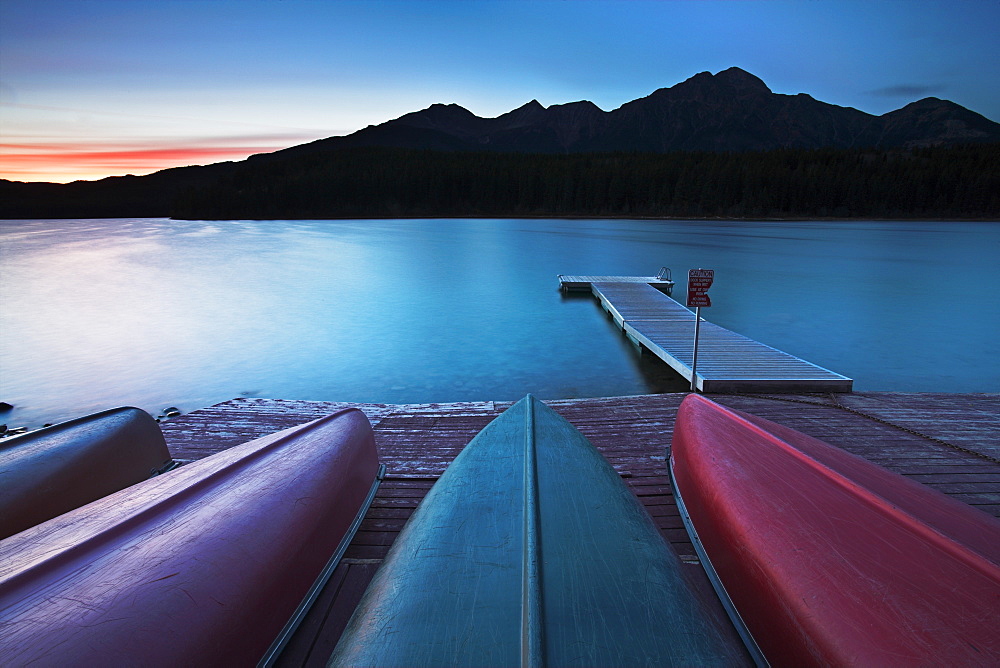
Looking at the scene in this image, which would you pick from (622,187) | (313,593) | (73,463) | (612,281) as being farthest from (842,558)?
(622,187)

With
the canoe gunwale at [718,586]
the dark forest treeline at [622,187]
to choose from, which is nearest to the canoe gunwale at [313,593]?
the canoe gunwale at [718,586]

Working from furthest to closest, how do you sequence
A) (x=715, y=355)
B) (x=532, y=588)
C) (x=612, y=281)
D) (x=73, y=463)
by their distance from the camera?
(x=612, y=281) → (x=715, y=355) → (x=73, y=463) → (x=532, y=588)

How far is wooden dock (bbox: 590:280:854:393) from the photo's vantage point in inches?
243

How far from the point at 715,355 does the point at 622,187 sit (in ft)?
235

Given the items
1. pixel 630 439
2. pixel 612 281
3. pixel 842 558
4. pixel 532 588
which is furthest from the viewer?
pixel 612 281

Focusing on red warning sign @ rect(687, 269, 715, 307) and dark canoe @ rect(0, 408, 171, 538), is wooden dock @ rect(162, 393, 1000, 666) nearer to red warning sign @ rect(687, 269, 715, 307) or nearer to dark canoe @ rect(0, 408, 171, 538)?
dark canoe @ rect(0, 408, 171, 538)

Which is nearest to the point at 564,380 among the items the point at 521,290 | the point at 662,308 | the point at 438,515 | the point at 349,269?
the point at 662,308

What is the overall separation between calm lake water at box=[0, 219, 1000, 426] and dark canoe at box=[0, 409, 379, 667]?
6.28 m

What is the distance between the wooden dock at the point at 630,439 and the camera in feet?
8.62

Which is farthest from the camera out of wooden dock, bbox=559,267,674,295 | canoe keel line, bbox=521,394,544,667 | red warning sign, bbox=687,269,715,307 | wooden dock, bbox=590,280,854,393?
wooden dock, bbox=559,267,674,295

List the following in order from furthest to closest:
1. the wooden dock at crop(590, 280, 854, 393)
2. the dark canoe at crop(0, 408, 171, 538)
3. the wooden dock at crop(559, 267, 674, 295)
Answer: the wooden dock at crop(559, 267, 674, 295), the wooden dock at crop(590, 280, 854, 393), the dark canoe at crop(0, 408, 171, 538)

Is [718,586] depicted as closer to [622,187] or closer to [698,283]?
[698,283]

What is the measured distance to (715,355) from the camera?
798 centimetres

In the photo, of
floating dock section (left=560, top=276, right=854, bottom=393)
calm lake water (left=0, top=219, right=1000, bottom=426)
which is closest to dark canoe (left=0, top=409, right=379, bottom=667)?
floating dock section (left=560, top=276, right=854, bottom=393)
